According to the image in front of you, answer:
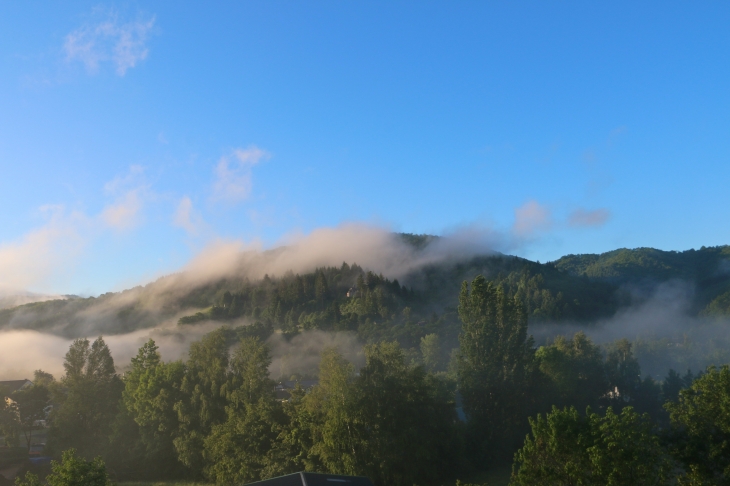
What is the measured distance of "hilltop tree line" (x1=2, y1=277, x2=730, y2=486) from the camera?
27578 millimetres

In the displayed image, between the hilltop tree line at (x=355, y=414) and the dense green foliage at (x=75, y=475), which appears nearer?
the dense green foliage at (x=75, y=475)

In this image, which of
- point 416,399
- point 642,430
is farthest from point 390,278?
point 642,430

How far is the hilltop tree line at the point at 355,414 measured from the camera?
2758cm

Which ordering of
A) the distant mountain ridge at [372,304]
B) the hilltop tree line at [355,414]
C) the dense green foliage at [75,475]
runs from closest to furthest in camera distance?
1. the dense green foliage at [75,475]
2. the hilltop tree line at [355,414]
3. the distant mountain ridge at [372,304]

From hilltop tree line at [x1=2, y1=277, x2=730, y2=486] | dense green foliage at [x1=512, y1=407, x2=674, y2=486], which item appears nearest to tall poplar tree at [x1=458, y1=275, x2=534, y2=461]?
hilltop tree line at [x1=2, y1=277, x2=730, y2=486]

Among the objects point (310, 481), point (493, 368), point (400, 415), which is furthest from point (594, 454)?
point (493, 368)

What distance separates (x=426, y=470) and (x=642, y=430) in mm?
23018

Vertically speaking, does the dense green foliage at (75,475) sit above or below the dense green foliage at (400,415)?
above

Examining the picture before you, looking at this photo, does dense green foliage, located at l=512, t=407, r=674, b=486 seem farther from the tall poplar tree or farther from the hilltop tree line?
the tall poplar tree

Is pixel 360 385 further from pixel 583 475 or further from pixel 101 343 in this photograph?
pixel 101 343

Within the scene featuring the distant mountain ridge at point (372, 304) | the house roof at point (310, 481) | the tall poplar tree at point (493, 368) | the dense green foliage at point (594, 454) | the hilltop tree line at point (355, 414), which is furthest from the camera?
the distant mountain ridge at point (372, 304)

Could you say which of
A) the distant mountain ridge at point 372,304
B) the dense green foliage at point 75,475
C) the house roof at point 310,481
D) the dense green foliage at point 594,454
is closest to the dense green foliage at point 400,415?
the dense green foliage at point 594,454

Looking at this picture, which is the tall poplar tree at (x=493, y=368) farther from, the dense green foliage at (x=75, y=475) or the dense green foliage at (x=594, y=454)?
the dense green foliage at (x=75, y=475)

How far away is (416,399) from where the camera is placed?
46.8m
